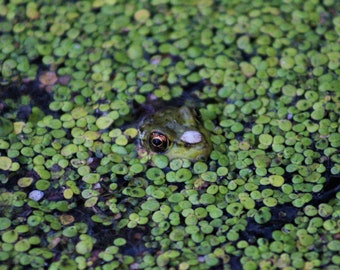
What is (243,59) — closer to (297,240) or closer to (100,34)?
(100,34)

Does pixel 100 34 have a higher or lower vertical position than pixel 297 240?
higher

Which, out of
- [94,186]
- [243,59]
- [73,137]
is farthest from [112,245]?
[243,59]

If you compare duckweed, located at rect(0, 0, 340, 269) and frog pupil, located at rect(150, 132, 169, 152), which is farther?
frog pupil, located at rect(150, 132, 169, 152)

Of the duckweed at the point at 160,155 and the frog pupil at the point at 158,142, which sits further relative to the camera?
the frog pupil at the point at 158,142

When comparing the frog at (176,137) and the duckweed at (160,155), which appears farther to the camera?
the frog at (176,137)

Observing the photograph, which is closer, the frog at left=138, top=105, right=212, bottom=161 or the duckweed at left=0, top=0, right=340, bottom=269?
the duckweed at left=0, top=0, right=340, bottom=269
